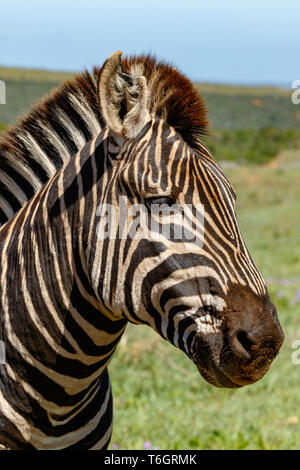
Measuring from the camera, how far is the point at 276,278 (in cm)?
1134

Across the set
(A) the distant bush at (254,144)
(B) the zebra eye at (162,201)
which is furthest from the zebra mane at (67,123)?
(A) the distant bush at (254,144)

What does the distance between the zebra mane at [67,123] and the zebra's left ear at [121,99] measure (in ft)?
0.36

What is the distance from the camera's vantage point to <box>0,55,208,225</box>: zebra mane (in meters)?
2.35

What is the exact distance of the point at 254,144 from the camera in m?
52.7

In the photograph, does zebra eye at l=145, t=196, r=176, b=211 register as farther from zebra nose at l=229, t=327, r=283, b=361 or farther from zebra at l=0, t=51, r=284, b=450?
zebra nose at l=229, t=327, r=283, b=361

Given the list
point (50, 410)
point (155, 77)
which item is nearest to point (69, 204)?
point (155, 77)

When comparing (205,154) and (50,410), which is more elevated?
(205,154)

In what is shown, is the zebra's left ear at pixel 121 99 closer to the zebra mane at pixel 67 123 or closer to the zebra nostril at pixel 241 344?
the zebra mane at pixel 67 123

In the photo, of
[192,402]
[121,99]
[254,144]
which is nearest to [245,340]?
[121,99]

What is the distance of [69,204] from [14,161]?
0.56 m

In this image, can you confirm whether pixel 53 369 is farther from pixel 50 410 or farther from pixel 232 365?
pixel 232 365

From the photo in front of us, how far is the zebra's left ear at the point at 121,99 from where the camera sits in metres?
2.18
